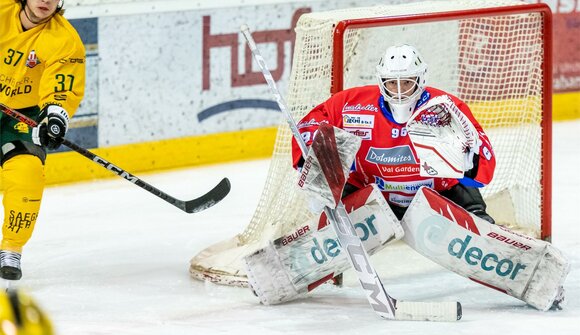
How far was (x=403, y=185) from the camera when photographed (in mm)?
3049

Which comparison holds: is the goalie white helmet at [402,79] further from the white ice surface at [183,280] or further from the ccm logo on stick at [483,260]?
the white ice surface at [183,280]

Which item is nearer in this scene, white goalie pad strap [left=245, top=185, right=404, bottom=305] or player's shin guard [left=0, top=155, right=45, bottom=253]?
white goalie pad strap [left=245, top=185, right=404, bottom=305]

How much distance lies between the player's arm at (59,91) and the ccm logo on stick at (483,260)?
1.15 m

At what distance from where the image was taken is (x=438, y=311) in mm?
2832

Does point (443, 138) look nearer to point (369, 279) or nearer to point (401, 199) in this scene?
point (401, 199)

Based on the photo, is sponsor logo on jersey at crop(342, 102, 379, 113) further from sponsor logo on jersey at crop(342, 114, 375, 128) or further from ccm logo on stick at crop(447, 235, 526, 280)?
ccm logo on stick at crop(447, 235, 526, 280)

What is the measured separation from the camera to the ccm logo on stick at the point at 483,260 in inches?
114

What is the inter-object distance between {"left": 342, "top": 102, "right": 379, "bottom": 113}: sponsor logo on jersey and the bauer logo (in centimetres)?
31

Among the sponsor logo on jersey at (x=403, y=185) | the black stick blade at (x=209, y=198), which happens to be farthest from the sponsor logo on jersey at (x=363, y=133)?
the black stick blade at (x=209, y=198)

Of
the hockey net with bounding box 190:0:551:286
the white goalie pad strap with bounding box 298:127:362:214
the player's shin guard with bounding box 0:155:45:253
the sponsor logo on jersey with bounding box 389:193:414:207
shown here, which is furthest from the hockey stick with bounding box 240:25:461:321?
the player's shin guard with bounding box 0:155:45:253

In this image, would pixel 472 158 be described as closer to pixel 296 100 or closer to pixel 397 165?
pixel 397 165

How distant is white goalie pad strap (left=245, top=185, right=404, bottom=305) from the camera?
114 inches

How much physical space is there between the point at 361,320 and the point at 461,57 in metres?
1.82

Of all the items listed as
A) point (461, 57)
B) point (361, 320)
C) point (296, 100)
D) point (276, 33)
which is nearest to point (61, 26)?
point (296, 100)
